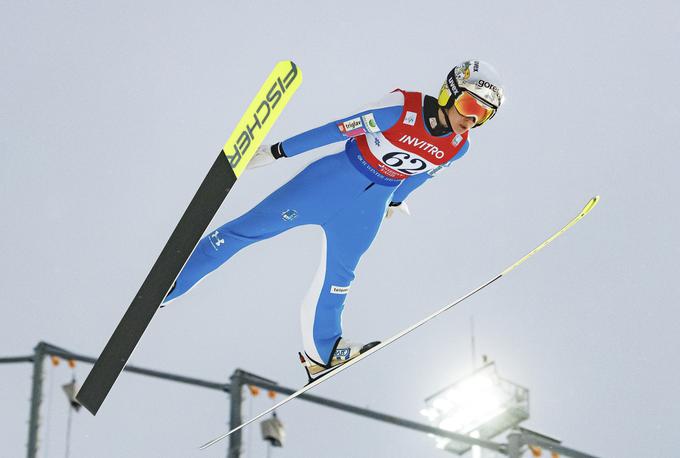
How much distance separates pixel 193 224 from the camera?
5.79 metres

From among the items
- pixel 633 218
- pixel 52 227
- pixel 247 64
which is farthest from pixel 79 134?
pixel 633 218

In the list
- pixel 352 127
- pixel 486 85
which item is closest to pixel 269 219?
pixel 352 127

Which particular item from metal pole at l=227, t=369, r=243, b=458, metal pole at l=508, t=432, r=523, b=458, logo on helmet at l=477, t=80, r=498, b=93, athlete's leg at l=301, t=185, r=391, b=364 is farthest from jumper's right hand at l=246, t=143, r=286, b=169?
metal pole at l=508, t=432, r=523, b=458

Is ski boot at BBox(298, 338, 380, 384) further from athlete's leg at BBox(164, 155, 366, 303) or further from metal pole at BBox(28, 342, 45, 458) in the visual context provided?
metal pole at BBox(28, 342, 45, 458)

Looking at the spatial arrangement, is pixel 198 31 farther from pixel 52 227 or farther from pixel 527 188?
pixel 527 188

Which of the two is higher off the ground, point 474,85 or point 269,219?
point 474,85

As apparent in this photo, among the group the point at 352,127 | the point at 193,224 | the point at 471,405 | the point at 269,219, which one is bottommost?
the point at 193,224

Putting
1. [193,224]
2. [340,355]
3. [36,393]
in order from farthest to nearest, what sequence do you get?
[36,393]
[340,355]
[193,224]

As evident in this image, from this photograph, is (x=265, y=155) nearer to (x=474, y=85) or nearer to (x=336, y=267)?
(x=336, y=267)

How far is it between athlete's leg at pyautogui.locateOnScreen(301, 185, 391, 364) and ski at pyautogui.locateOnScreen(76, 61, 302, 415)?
0.69m

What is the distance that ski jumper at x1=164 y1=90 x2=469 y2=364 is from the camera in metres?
6.05

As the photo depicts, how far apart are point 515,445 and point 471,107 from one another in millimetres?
1462

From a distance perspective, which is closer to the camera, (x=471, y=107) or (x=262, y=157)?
(x=262, y=157)

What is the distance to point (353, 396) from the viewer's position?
52.8m
